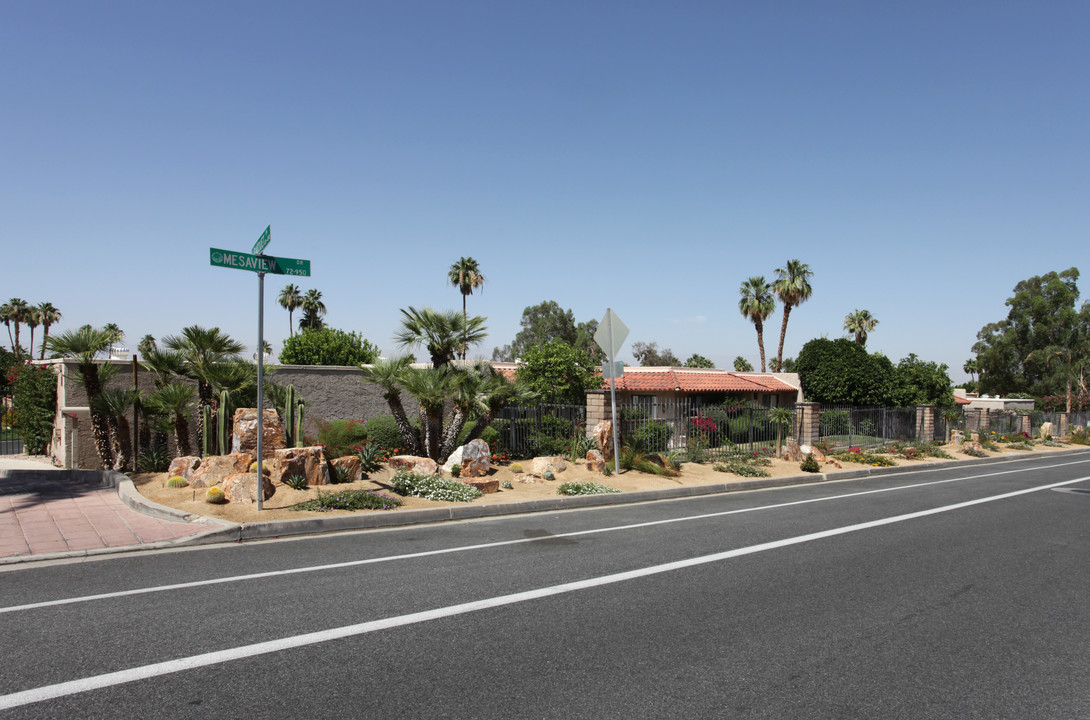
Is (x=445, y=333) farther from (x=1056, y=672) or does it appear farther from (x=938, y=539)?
(x=1056, y=672)

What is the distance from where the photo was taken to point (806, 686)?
413 centimetres

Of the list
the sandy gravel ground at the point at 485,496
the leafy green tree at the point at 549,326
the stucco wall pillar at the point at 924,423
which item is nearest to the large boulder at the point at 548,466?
the sandy gravel ground at the point at 485,496

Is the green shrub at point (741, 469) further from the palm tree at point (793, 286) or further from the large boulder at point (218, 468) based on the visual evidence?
the palm tree at point (793, 286)

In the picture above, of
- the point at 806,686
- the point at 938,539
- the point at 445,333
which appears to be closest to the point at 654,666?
the point at 806,686

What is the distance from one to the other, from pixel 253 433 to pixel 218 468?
803 mm

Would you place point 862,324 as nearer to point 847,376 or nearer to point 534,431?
point 847,376

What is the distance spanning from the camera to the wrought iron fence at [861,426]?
81.0 ft

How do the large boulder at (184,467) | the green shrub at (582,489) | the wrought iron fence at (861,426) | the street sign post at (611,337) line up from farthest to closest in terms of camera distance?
the wrought iron fence at (861,426) → the street sign post at (611,337) → the green shrub at (582,489) → the large boulder at (184,467)

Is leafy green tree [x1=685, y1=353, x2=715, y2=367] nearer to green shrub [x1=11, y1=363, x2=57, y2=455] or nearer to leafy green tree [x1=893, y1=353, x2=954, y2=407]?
leafy green tree [x1=893, y1=353, x2=954, y2=407]

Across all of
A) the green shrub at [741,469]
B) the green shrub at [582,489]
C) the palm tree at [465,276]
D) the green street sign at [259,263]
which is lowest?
the green shrub at [741,469]

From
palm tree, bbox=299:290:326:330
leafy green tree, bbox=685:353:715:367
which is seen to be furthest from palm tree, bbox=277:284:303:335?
leafy green tree, bbox=685:353:715:367

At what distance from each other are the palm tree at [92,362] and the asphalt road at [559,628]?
22.6 ft

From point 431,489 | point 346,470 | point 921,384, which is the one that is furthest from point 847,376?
point 346,470

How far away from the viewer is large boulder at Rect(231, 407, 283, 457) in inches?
459
